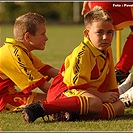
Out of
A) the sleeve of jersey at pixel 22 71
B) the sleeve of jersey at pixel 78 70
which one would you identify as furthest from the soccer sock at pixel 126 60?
the sleeve of jersey at pixel 78 70

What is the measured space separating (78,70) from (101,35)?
344 mm

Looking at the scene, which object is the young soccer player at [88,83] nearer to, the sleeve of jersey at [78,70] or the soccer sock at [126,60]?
the sleeve of jersey at [78,70]

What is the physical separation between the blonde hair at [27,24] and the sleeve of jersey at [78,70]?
2.15ft

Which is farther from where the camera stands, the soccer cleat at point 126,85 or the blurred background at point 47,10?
the blurred background at point 47,10

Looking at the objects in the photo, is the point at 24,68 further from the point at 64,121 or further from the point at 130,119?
the point at 130,119

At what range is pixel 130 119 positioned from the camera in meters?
3.68

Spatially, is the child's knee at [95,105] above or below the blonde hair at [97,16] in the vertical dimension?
below

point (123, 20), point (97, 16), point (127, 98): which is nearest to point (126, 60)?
point (123, 20)

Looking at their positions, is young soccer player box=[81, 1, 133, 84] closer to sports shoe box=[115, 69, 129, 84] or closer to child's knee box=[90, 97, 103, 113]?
sports shoe box=[115, 69, 129, 84]

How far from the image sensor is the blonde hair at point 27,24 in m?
4.24

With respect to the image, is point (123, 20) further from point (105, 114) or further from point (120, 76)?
point (105, 114)

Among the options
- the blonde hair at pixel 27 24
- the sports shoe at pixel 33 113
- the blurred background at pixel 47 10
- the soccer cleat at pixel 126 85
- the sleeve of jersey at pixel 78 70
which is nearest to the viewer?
the sports shoe at pixel 33 113

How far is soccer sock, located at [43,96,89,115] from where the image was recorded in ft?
11.7

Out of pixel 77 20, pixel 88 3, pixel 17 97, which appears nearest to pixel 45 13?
pixel 77 20
